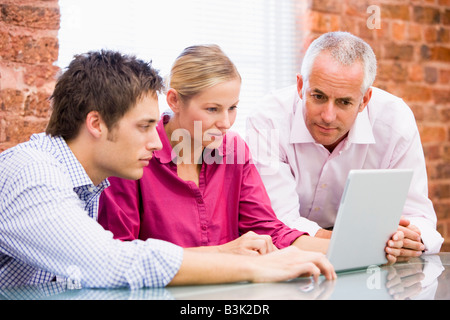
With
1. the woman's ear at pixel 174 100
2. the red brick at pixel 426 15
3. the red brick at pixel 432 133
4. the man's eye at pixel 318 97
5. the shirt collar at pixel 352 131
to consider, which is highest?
the red brick at pixel 426 15

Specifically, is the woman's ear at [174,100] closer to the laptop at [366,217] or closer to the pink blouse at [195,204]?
the pink blouse at [195,204]

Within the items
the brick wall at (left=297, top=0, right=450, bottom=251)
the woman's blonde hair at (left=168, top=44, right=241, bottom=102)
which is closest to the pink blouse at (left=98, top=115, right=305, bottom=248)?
the woman's blonde hair at (left=168, top=44, right=241, bottom=102)

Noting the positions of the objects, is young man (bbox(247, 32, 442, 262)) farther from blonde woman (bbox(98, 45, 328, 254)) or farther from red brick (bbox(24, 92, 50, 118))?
red brick (bbox(24, 92, 50, 118))

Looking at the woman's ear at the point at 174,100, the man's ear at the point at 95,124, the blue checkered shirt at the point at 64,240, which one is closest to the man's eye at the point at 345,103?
the woman's ear at the point at 174,100

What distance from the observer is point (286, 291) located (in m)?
1.00

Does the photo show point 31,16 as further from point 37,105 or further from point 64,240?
point 64,240

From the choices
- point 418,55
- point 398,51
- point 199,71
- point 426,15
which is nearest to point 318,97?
point 199,71

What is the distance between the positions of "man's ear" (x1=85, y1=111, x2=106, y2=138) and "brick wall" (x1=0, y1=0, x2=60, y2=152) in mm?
824

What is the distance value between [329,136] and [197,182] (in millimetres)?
550

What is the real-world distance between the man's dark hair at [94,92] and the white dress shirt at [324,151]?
0.78 metres

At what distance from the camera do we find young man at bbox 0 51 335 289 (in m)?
1.03

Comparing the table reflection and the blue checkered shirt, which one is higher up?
the blue checkered shirt

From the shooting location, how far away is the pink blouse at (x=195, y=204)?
1.54 metres
